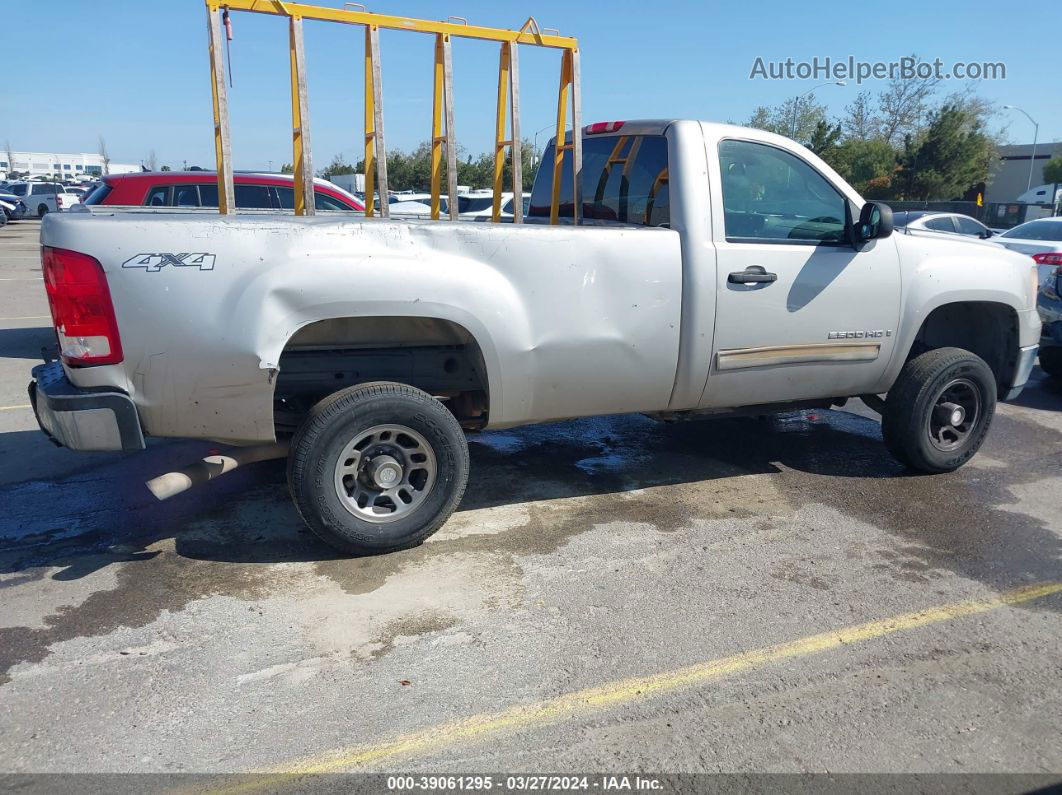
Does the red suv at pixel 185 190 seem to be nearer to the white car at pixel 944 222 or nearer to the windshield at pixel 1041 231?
the windshield at pixel 1041 231

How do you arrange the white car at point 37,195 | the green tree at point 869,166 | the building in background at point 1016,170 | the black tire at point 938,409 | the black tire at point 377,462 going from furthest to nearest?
the building in background at point 1016,170
the green tree at point 869,166
the white car at point 37,195
the black tire at point 938,409
the black tire at point 377,462

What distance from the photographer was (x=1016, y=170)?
62.5 meters

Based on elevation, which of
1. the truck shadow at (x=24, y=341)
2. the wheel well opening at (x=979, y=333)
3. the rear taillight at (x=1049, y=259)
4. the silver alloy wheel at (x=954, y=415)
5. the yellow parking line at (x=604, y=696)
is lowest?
the yellow parking line at (x=604, y=696)

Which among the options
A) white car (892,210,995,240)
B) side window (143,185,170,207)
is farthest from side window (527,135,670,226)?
white car (892,210,995,240)

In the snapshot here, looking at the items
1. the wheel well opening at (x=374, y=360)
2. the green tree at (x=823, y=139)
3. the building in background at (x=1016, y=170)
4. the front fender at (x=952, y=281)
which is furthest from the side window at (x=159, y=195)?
the building in background at (x=1016, y=170)

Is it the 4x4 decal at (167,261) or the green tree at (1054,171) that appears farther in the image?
the green tree at (1054,171)

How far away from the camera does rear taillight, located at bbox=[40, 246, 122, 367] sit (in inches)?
143

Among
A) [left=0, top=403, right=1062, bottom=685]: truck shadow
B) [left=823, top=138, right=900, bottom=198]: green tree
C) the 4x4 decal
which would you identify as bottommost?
[left=0, top=403, right=1062, bottom=685]: truck shadow

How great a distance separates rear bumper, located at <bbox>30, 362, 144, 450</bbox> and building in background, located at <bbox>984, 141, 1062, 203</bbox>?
6702 centimetres

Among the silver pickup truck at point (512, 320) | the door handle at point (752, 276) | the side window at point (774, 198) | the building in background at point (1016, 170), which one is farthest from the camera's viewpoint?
the building in background at point (1016, 170)

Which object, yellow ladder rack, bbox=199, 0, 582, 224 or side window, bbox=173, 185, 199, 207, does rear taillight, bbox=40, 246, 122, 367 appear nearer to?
yellow ladder rack, bbox=199, 0, 582, 224

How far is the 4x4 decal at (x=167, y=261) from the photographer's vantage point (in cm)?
366

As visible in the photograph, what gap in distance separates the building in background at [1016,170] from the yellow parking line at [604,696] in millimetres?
65504

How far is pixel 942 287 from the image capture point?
5.50m
